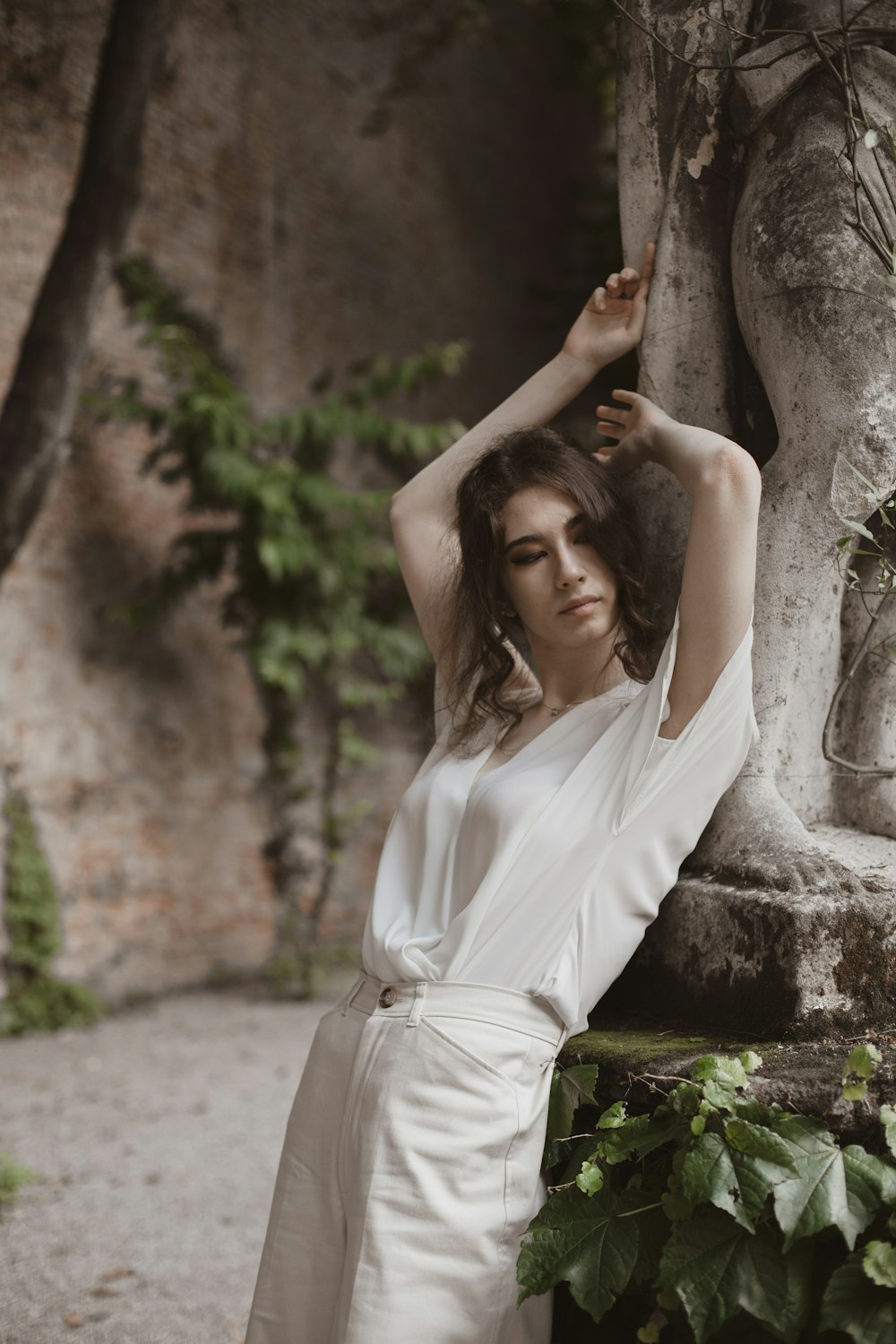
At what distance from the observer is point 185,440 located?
22.6 ft

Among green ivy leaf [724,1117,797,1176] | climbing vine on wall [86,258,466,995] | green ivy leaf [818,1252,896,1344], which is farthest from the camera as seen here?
climbing vine on wall [86,258,466,995]

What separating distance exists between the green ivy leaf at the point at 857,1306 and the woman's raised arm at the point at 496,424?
113 centimetres

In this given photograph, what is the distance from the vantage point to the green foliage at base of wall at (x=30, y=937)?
624cm

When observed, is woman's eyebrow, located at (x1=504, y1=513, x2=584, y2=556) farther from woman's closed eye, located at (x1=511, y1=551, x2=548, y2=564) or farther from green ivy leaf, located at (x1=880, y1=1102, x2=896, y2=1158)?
green ivy leaf, located at (x1=880, y1=1102, x2=896, y2=1158)

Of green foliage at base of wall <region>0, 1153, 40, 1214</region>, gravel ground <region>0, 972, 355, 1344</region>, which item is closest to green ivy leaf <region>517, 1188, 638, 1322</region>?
gravel ground <region>0, 972, 355, 1344</region>

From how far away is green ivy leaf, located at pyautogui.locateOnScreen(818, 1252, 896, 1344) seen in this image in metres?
1.32

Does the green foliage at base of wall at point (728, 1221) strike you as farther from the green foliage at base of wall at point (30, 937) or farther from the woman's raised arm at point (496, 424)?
the green foliage at base of wall at point (30, 937)

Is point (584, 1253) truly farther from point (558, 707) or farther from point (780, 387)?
point (780, 387)

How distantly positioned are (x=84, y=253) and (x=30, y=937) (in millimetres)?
3533

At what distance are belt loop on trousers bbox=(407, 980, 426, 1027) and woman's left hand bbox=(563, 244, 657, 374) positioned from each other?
1116 mm

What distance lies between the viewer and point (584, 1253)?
1.55m

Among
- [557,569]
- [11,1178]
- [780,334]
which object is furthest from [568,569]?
[11,1178]

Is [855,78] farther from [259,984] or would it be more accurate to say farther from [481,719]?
[259,984]

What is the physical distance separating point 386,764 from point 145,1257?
565 centimetres
